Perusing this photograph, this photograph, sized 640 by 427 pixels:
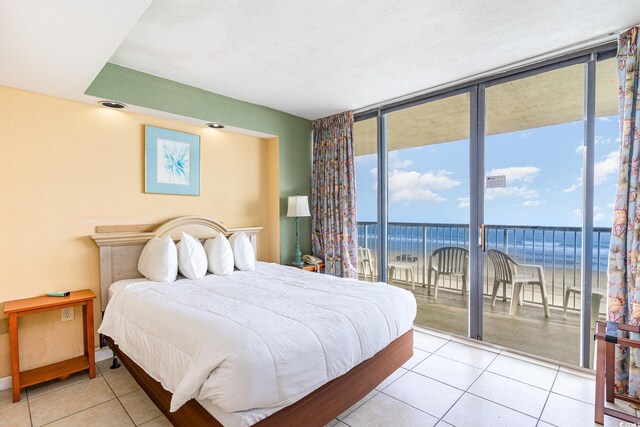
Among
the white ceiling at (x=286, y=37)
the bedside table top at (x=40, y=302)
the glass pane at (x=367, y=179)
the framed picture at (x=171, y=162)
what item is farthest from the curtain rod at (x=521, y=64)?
the bedside table top at (x=40, y=302)

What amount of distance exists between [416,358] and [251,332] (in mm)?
1991

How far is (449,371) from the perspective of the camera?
2.63 meters

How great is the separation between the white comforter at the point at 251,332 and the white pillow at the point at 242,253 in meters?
0.61

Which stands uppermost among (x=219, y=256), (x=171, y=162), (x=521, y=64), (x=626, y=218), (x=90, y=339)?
(x=521, y=64)

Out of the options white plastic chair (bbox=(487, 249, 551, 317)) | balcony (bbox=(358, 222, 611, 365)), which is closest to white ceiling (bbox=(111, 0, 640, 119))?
balcony (bbox=(358, 222, 611, 365))

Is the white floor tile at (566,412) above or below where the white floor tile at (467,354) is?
above

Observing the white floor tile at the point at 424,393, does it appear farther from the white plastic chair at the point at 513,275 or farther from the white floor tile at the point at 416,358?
the white plastic chair at the point at 513,275

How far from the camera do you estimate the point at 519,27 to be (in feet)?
7.34

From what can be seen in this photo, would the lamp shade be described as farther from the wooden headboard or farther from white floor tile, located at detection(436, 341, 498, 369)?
white floor tile, located at detection(436, 341, 498, 369)

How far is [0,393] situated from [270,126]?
3.58 m

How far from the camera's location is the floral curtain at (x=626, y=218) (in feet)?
7.18

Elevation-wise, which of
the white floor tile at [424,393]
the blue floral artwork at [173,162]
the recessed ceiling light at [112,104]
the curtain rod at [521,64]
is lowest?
the white floor tile at [424,393]

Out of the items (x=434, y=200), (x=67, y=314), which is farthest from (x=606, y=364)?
(x=67, y=314)

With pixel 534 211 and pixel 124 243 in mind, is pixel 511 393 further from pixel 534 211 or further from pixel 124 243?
pixel 124 243
